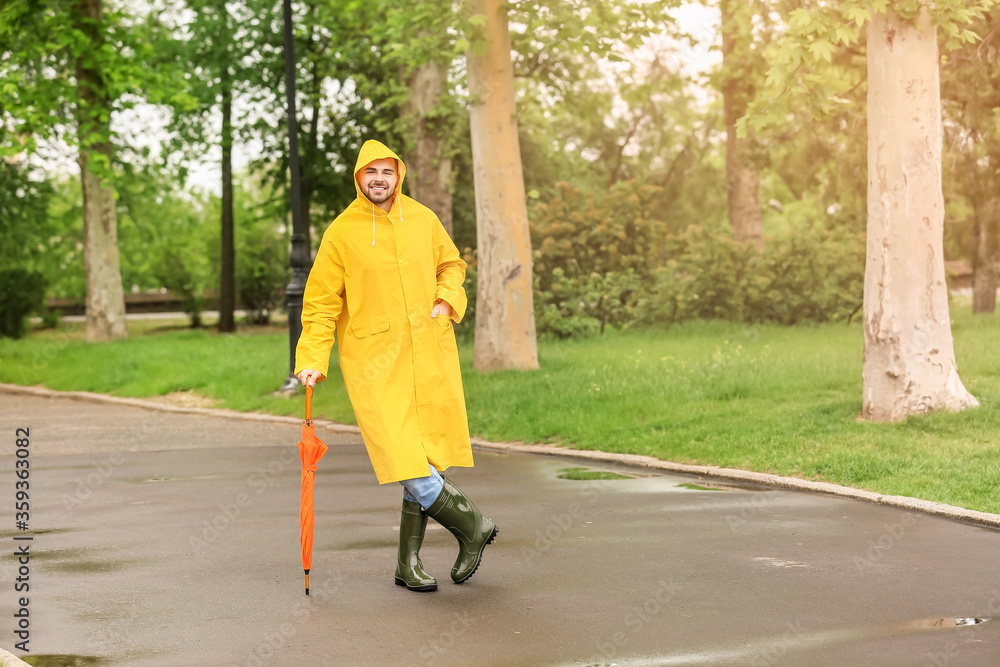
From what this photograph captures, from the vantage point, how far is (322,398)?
15062mm

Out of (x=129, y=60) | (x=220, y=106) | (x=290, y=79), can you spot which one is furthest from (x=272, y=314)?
(x=290, y=79)

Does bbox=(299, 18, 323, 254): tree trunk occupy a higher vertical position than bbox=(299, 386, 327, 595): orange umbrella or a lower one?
higher

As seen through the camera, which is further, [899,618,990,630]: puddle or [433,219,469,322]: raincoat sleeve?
[433,219,469,322]: raincoat sleeve

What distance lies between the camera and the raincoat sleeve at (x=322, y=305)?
5.95 metres

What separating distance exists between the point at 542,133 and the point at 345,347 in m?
29.5

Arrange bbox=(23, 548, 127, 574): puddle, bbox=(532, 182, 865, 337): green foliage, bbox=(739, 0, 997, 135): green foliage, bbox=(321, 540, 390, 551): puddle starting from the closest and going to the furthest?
bbox=(23, 548, 127, 574): puddle
bbox=(321, 540, 390, 551): puddle
bbox=(739, 0, 997, 135): green foliage
bbox=(532, 182, 865, 337): green foliage

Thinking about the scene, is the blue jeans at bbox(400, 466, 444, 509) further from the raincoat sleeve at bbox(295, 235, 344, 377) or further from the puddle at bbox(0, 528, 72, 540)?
the puddle at bbox(0, 528, 72, 540)

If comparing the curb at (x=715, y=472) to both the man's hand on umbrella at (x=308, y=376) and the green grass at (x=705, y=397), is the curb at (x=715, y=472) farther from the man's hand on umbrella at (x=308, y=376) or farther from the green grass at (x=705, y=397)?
the man's hand on umbrella at (x=308, y=376)

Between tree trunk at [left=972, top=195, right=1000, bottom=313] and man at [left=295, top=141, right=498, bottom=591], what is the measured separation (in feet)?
58.2

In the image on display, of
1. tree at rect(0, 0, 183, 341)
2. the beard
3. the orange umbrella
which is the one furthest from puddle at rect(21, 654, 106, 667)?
tree at rect(0, 0, 183, 341)

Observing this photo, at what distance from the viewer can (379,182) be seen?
6.05m

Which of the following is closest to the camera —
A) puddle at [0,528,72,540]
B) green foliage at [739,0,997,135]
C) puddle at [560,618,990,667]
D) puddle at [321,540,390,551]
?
puddle at [560,618,990,667]

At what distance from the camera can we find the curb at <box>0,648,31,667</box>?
4.69 meters

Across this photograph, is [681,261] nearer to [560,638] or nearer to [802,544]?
[802,544]
